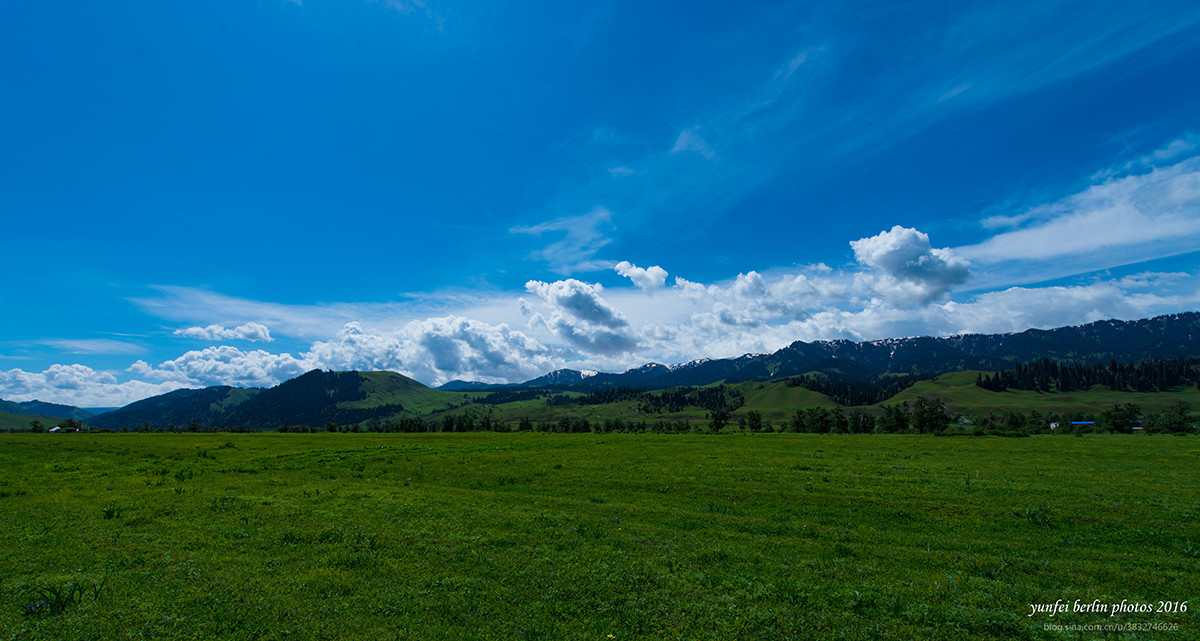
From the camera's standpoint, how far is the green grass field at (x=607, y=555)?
11.5m

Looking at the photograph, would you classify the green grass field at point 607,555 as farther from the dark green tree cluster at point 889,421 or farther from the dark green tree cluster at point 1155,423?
the dark green tree cluster at point 1155,423

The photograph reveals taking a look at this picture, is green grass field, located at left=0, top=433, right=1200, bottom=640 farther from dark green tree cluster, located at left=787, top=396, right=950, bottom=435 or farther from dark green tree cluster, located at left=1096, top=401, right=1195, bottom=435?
dark green tree cluster, located at left=1096, top=401, right=1195, bottom=435

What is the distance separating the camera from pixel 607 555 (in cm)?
1623

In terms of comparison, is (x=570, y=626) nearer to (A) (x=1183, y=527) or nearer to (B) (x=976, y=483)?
(A) (x=1183, y=527)

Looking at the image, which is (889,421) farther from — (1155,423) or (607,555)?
(607,555)

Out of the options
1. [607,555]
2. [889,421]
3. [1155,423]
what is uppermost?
[607,555]

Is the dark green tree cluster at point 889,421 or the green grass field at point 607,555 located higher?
the green grass field at point 607,555

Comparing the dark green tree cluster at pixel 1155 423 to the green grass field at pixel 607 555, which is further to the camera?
the dark green tree cluster at pixel 1155 423

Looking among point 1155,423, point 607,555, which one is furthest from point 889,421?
point 607,555

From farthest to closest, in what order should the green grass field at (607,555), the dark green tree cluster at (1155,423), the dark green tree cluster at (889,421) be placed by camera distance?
the dark green tree cluster at (889,421)
the dark green tree cluster at (1155,423)
the green grass field at (607,555)

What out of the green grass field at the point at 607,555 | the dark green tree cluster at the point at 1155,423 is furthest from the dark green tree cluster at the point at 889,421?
the green grass field at the point at 607,555

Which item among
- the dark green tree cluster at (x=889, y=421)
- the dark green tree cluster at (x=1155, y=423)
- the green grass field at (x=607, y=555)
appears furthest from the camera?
the dark green tree cluster at (x=889, y=421)

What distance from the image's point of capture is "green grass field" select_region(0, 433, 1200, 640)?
11.5 metres

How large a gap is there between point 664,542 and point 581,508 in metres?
7.08
